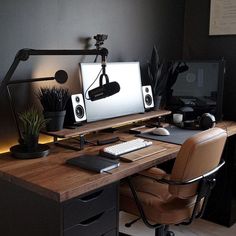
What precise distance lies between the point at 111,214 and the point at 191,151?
1.59ft

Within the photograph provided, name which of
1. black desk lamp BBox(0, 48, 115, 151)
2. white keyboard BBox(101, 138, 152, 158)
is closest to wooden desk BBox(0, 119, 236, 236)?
white keyboard BBox(101, 138, 152, 158)

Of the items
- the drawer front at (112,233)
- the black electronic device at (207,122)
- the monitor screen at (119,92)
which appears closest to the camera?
the drawer front at (112,233)

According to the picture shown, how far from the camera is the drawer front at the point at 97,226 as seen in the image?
1.49 meters

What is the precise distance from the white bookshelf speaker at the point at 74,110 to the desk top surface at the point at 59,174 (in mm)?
234

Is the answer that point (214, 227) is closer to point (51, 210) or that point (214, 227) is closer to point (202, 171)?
point (202, 171)

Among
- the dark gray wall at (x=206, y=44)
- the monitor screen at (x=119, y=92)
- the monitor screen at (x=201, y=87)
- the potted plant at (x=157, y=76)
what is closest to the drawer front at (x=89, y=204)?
the monitor screen at (x=119, y=92)

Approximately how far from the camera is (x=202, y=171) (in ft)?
5.69

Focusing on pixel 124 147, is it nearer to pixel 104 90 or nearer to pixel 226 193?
pixel 104 90

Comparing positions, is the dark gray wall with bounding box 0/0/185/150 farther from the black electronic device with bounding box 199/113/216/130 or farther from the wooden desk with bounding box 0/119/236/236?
the black electronic device with bounding box 199/113/216/130

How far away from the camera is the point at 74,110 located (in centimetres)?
209

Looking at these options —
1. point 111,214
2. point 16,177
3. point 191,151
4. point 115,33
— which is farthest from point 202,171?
point 115,33

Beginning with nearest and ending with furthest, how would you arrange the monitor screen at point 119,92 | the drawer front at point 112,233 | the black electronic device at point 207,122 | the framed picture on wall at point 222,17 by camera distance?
the drawer front at point 112,233 → the monitor screen at point 119,92 → the black electronic device at point 207,122 → the framed picture on wall at point 222,17

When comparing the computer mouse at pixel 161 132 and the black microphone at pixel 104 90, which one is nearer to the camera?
the black microphone at pixel 104 90

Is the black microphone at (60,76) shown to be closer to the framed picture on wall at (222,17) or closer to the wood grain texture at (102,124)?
the wood grain texture at (102,124)
